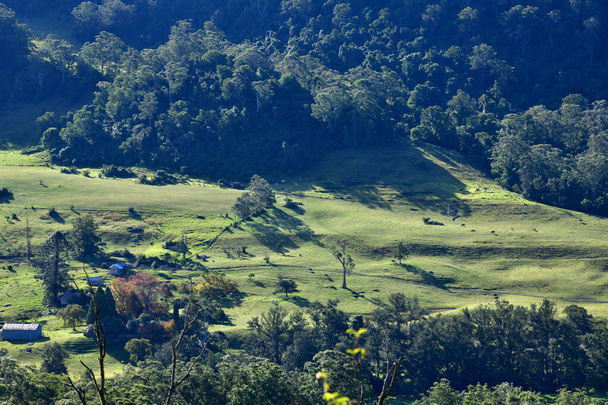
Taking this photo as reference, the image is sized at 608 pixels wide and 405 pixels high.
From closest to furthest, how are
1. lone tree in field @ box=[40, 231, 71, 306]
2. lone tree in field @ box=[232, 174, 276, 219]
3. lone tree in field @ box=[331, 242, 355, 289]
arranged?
lone tree in field @ box=[40, 231, 71, 306]
lone tree in field @ box=[331, 242, 355, 289]
lone tree in field @ box=[232, 174, 276, 219]

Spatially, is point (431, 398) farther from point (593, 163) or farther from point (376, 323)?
point (593, 163)

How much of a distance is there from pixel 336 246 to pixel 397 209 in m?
27.5

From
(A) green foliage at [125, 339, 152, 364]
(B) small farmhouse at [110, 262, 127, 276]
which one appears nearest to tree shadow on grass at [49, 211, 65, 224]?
(B) small farmhouse at [110, 262, 127, 276]

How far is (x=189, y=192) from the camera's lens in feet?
517

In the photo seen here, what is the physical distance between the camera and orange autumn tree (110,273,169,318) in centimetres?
9988

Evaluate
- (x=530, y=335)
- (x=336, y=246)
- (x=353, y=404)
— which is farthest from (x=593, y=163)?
(x=353, y=404)

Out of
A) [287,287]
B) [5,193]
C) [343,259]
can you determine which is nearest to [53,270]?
[287,287]

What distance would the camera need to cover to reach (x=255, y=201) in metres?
144

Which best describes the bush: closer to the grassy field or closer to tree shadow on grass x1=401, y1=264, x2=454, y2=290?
the grassy field

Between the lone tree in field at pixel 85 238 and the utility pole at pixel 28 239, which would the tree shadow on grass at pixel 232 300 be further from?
the utility pole at pixel 28 239

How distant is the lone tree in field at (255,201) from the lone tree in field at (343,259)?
23.9 m

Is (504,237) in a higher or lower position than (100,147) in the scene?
lower

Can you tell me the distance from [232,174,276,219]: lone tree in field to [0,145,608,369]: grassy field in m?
2.52

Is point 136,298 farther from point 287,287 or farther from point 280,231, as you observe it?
point 280,231
